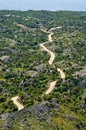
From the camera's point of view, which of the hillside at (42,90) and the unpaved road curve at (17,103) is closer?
the hillside at (42,90)

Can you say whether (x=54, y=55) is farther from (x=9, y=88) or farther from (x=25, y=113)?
(x=25, y=113)

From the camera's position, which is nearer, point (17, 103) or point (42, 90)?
point (17, 103)

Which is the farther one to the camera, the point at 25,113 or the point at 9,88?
the point at 9,88

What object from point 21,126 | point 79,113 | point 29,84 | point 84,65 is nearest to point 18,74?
point 29,84

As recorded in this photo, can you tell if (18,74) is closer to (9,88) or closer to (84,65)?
(9,88)

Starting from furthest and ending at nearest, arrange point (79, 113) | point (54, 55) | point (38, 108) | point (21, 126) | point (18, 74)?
point (54, 55) < point (18, 74) < point (79, 113) < point (38, 108) < point (21, 126)

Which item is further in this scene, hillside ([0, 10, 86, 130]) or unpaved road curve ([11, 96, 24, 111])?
unpaved road curve ([11, 96, 24, 111])

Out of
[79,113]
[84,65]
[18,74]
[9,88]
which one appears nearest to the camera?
[79,113]

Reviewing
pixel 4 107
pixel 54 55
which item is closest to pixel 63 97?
pixel 4 107

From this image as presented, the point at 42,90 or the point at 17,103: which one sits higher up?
the point at 17,103
